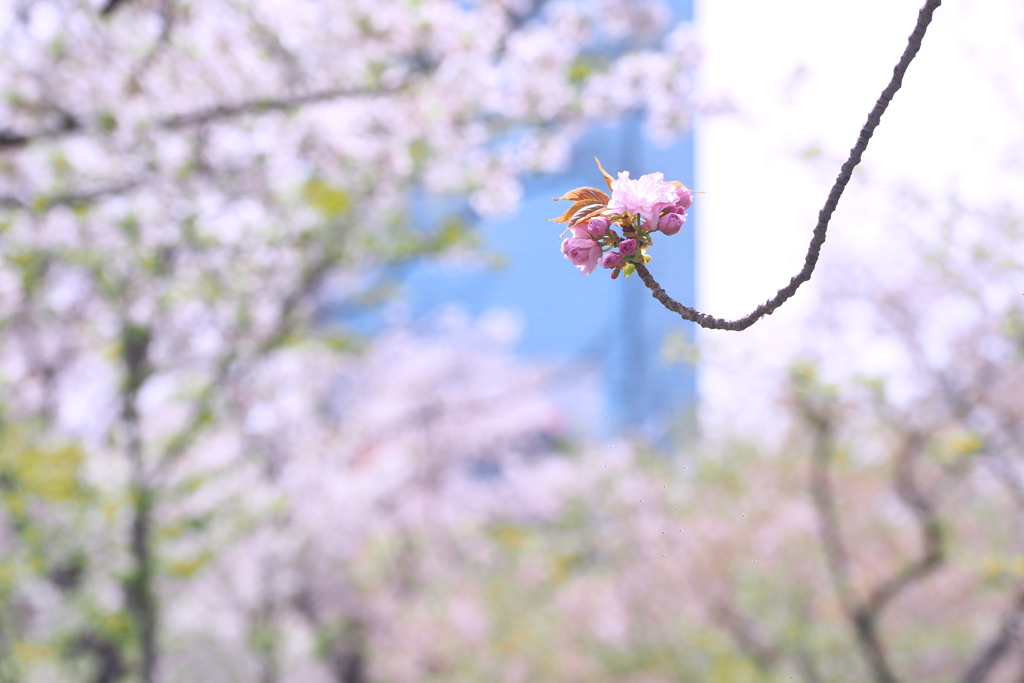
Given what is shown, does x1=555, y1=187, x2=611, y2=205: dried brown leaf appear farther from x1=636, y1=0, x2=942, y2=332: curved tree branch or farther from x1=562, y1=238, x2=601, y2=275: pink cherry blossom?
x1=636, y1=0, x2=942, y2=332: curved tree branch

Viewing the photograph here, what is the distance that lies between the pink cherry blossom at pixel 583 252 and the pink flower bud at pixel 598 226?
0.01m

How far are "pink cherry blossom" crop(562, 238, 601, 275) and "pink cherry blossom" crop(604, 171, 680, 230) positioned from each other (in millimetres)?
59

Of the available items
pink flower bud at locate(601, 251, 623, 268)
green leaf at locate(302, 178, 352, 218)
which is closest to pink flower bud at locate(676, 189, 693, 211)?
pink flower bud at locate(601, 251, 623, 268)

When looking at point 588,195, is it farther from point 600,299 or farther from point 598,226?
point 600,299

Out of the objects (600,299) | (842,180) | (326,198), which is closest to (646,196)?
(842,180)

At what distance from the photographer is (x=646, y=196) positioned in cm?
114

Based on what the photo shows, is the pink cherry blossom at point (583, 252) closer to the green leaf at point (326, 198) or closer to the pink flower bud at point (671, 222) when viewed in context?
the pink flower bud at point (671, 222)

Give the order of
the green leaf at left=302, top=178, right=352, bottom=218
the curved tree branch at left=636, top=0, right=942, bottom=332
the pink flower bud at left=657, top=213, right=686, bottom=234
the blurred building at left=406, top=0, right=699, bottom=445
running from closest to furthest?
the curved tree branch at left=636, top=0, right=942, bottom=332, the pink flower bud at left=657, top=213, right=686, bottom=234, the blurred building at left=406, top=0, right=699, bottom=445, the green leaf at left=302, top=178, right=352, bottom=218

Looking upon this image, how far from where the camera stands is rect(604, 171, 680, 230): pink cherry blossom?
1.14 metres

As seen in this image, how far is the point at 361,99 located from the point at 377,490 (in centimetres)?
645

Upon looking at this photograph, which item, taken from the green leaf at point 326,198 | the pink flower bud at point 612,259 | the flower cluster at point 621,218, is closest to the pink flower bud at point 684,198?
the flower cluster at point 621,218

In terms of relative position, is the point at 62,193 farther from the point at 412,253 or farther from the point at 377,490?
the point at 377,490

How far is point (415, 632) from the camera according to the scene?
998 cm

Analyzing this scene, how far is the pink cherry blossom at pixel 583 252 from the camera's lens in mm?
1167
